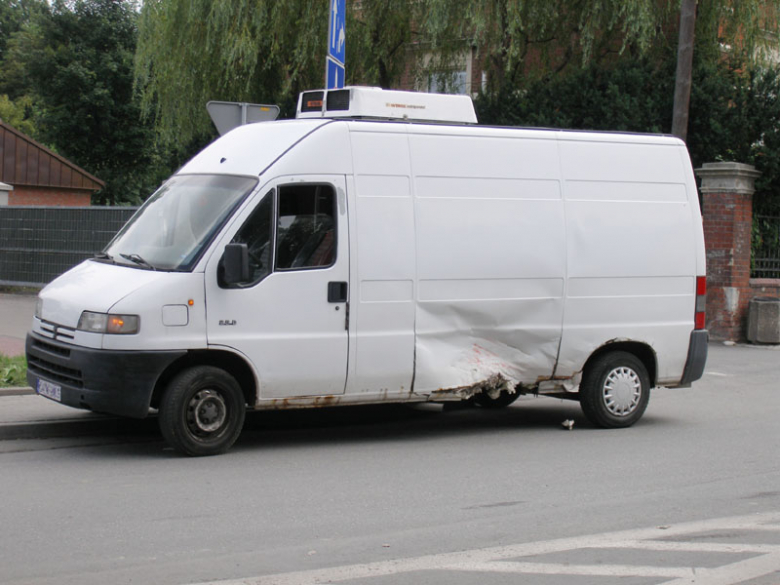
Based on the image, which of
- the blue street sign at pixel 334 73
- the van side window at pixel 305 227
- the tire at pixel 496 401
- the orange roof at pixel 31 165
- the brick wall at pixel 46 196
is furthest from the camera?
the brick wall at pixel 46 196

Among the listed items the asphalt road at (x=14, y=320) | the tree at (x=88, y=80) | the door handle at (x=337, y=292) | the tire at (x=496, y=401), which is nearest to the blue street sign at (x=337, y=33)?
the tire at (x=496, y=401)

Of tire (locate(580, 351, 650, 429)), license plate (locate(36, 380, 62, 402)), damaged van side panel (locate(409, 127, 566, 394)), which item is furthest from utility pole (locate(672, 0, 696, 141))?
license plate (locate(36, 380, 62, 402))

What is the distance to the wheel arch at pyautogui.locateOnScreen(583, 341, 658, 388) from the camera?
400 inches

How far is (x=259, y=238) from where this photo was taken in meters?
8.51

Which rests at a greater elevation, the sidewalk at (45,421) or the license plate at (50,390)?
the license plate at (50,390)

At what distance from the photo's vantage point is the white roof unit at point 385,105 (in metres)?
9.32

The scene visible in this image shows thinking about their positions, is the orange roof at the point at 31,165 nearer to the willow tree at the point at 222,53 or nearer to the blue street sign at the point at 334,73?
the willow tree at the point at 222,53

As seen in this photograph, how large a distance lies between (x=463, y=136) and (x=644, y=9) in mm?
11436

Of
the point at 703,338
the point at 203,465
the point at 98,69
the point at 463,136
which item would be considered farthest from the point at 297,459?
the point at 98,69

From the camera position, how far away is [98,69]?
3966 cm

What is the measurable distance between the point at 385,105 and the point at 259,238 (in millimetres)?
1784

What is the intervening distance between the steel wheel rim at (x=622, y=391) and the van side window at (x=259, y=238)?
354 cm

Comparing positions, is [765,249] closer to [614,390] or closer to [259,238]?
[614,390]

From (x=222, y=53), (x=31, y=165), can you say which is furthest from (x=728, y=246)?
(x=31, y=165)
